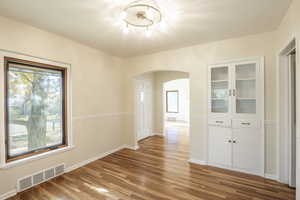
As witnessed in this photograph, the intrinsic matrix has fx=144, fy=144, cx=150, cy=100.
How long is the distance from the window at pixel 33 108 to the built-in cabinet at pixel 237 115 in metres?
3.21

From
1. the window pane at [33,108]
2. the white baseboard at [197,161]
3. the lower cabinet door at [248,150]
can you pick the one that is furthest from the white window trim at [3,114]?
the lower cabinet door at [248,150]

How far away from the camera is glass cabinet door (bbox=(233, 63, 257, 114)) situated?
2855 mm

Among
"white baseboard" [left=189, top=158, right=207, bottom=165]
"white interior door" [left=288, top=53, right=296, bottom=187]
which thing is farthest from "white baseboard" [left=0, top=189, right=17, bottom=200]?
"white interior door" [left=288, top=53, right=296, bottom=187]

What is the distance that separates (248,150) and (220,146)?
50cm

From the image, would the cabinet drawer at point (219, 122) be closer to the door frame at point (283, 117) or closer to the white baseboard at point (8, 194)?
the door frame at point (283, 117)

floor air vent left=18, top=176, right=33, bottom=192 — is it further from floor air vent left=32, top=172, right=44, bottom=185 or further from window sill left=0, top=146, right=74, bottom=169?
window sill left=0, top=146, right=74, bottom=169

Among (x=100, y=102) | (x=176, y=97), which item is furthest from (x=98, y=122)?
(x=176, y=97)

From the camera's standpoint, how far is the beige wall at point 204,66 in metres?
2.67

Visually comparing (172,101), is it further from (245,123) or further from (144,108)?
(245,123)

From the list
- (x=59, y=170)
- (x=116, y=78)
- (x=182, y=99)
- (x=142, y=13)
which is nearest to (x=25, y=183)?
(x=59, y=170)

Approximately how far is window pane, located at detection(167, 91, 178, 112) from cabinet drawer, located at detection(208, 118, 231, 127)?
6736 mm

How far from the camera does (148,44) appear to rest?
3268 millimetres

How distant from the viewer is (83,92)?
129 inches

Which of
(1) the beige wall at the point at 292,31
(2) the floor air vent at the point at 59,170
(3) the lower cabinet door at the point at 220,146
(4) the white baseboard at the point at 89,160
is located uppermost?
(1) the beige wall at the point at 292,31
